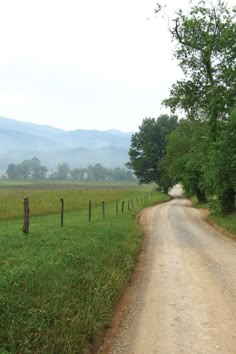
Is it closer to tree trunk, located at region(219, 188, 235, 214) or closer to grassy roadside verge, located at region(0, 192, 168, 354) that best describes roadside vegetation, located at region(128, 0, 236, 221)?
tree trunk, located at region(219, 188, 235, 214)

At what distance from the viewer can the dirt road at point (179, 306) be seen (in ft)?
22.5

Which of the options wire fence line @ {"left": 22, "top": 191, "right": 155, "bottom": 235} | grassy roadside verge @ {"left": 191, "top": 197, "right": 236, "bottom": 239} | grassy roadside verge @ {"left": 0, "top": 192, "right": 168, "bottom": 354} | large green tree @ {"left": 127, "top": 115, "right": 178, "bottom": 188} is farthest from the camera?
large green tree @ {"left": 127, "top": 115, "right": 178, "bottom": 188}

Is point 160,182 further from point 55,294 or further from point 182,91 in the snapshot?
point 55,294

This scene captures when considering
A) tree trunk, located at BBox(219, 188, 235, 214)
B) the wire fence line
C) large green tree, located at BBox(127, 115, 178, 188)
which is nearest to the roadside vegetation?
tree trunk, located at BBox(219, 188, 235, 214)

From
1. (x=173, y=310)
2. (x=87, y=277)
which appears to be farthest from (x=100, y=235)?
(x=173, y=310)

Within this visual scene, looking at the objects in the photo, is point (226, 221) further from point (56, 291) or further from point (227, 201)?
point (56, 291)

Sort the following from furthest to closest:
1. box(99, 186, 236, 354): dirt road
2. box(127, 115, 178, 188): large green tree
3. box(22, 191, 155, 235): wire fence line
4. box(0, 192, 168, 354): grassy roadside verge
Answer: box(127, 115, 178, 188): large green tree → box(22, 191, 155, 235): wire fence line → box(99, 186, 236, 354): dirt road → box(0, 192, 168, 354): grassy roadside verge

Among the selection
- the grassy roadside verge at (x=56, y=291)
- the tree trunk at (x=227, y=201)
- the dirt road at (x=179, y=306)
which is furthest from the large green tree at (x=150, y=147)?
the grassy roadside verge at (x=56, y=291)

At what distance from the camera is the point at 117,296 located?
972cm

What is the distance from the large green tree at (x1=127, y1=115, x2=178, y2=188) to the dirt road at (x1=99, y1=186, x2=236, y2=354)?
69.5 m

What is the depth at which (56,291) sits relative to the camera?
27.0 ft

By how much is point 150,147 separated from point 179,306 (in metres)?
78.4

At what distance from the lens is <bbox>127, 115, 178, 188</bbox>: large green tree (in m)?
86.4

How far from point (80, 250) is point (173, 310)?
4.82 meters
